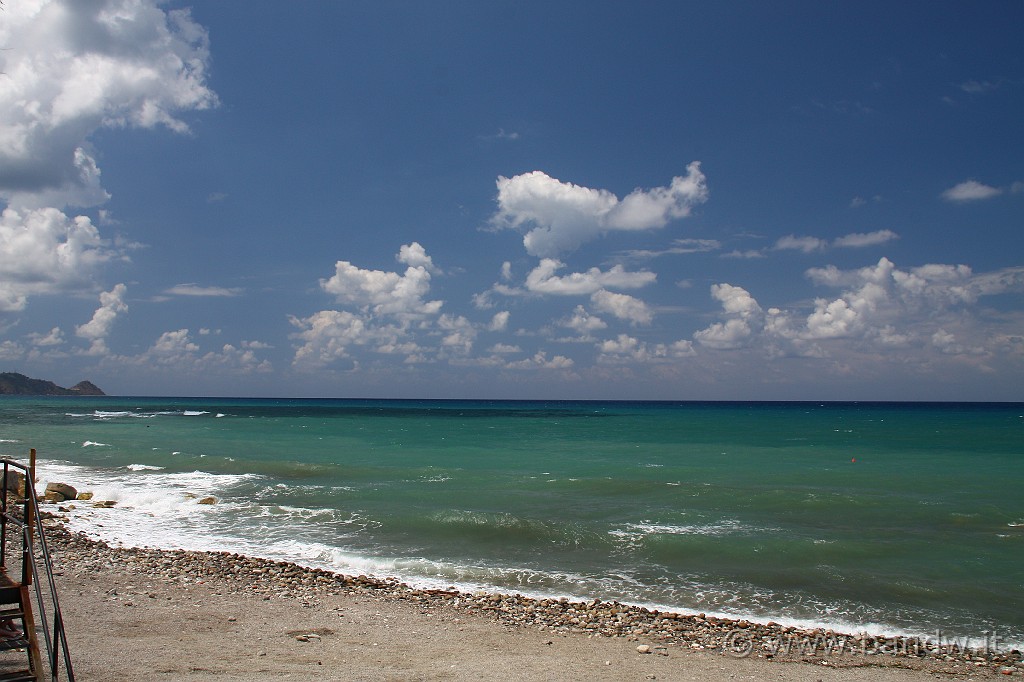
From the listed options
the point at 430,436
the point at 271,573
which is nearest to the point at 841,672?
the point at 271,573

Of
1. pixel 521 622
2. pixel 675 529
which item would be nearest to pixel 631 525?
pixel 675 529

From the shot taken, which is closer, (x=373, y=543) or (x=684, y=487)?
(x=373, y=543)

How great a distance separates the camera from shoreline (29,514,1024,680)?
8836 millimetres

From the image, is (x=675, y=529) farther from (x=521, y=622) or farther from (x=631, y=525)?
(x=521, y=622)

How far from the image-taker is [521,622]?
10125 mm

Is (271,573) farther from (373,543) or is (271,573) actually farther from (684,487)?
(684,487)

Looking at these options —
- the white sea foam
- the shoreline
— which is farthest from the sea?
the shoreline

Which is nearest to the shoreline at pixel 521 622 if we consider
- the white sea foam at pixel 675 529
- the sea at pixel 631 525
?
the sea at pixel 631 525

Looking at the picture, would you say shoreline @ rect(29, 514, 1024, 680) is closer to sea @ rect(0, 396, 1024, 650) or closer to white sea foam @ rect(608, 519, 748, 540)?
sea @ rect(0, 396, 1024, 650)

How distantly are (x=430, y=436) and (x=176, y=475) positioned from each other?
2849 cm

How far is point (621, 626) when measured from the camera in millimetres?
9984

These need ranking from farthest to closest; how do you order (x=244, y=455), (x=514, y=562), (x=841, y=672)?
(x=244, y=455) → (x=514, y=562) → (x=841, y=672)

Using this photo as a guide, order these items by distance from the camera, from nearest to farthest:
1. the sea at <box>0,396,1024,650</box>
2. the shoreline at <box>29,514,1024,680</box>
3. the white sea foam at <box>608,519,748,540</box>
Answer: the shoreline at <box>29,514,1024,680</box> → the sea at <box>0,396,1024,650</box> → the white sea foam at <box>608,519,748,540</box>

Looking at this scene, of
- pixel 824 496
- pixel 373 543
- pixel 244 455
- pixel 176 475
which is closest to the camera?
pixel 373 543
